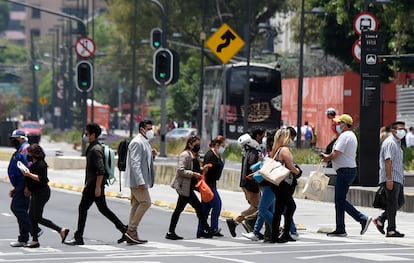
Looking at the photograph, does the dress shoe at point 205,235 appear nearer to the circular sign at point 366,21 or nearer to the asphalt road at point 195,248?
the asphalt road at point 195,248

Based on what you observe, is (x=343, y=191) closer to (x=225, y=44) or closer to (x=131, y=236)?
(x=131, y=236)

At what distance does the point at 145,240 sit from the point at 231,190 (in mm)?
15241

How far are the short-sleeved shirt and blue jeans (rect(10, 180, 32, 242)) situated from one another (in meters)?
4.34

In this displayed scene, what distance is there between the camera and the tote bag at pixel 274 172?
20.9 m

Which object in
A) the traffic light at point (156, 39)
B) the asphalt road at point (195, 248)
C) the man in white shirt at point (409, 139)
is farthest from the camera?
the man in white shirt at point (409, 139)

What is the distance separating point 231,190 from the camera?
121 feet

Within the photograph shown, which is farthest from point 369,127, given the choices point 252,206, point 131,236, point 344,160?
point 131,236

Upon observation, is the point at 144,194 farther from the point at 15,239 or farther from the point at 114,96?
the point at 114,96

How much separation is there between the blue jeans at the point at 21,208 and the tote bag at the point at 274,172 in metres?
3.24

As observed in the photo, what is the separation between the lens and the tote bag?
2089 centimetres

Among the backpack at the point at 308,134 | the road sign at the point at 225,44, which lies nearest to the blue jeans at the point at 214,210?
the road sign at the point at 225,44

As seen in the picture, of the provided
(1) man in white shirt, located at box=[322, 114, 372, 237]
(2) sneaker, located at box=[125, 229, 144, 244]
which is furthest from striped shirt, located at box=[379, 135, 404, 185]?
(2) sneaker, located at box=[125, 229, 144, 244]

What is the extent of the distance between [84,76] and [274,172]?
25378 millimetres

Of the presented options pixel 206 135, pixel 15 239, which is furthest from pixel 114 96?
pixel 15 239
